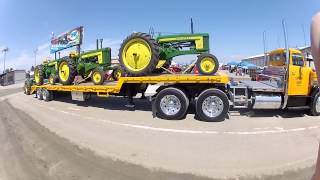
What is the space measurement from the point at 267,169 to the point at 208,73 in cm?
605

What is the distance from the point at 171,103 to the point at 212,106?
1278 mm

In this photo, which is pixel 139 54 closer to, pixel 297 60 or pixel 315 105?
pixel 297 60

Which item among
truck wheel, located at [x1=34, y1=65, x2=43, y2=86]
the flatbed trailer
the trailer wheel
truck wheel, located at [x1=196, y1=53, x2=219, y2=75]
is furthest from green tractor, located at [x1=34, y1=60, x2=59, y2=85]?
truck wheel, located at [x1=196, y1=53, x2=219, y2=75]

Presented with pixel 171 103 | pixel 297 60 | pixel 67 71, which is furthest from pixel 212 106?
pixel 67 71

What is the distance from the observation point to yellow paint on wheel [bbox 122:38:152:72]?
1249 centimetres

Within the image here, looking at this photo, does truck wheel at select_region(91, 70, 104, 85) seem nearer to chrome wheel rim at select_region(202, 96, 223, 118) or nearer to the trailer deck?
the trailer deck

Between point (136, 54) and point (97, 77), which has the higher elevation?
point (136, 54)

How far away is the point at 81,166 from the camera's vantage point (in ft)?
20.7

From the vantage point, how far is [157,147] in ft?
25.1

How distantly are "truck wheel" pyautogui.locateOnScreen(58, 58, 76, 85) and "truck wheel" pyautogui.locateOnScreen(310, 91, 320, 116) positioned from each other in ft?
33.3

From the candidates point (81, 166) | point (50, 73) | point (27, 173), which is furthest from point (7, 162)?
point (50, 73)

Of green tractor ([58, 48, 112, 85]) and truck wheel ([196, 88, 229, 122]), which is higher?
green tractor ([58, 48, 112, 85])

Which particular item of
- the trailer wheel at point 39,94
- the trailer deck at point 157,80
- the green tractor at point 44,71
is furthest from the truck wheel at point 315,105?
the green tractor at point 44,71

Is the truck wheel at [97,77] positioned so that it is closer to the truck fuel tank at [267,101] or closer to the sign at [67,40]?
the truck fuel tank at [267,101]
